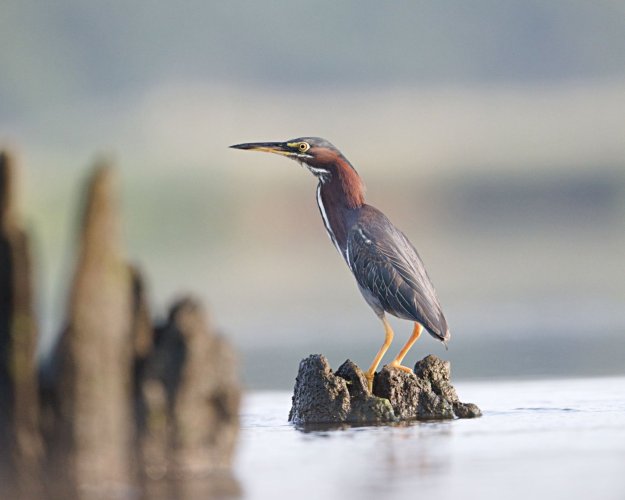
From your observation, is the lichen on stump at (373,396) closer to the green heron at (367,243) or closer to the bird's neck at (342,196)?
the green heron at (367,243)

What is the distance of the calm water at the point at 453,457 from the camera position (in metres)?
8.18

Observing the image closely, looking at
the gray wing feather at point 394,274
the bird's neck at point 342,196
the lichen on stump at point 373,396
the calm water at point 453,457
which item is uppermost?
the bird's neck at point 342,196

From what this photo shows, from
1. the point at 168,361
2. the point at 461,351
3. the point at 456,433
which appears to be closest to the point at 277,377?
the point at 461,351

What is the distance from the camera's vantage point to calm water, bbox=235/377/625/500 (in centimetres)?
818

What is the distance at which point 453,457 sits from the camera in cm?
928

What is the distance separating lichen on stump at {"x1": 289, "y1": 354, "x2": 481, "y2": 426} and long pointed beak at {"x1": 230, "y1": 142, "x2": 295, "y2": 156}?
2.15 meters

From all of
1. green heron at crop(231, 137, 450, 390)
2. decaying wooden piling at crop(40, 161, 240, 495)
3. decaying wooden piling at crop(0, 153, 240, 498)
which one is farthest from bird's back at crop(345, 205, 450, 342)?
decaying wooden piling at crop(0, 153, 240, 498)

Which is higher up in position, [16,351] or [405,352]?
[405,352]

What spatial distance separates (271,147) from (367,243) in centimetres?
116

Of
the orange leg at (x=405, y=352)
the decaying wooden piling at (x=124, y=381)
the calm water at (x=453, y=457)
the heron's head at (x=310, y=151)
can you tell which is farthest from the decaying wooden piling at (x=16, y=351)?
the heron's head at (x=310, y=151)

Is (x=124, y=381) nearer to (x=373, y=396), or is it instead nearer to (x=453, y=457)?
(x=453, y=457)

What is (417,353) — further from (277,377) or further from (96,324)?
(96,324)

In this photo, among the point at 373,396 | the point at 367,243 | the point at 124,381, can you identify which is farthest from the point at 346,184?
the point at 124,381

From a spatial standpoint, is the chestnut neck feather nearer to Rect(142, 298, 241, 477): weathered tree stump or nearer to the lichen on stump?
the lichen on stump
